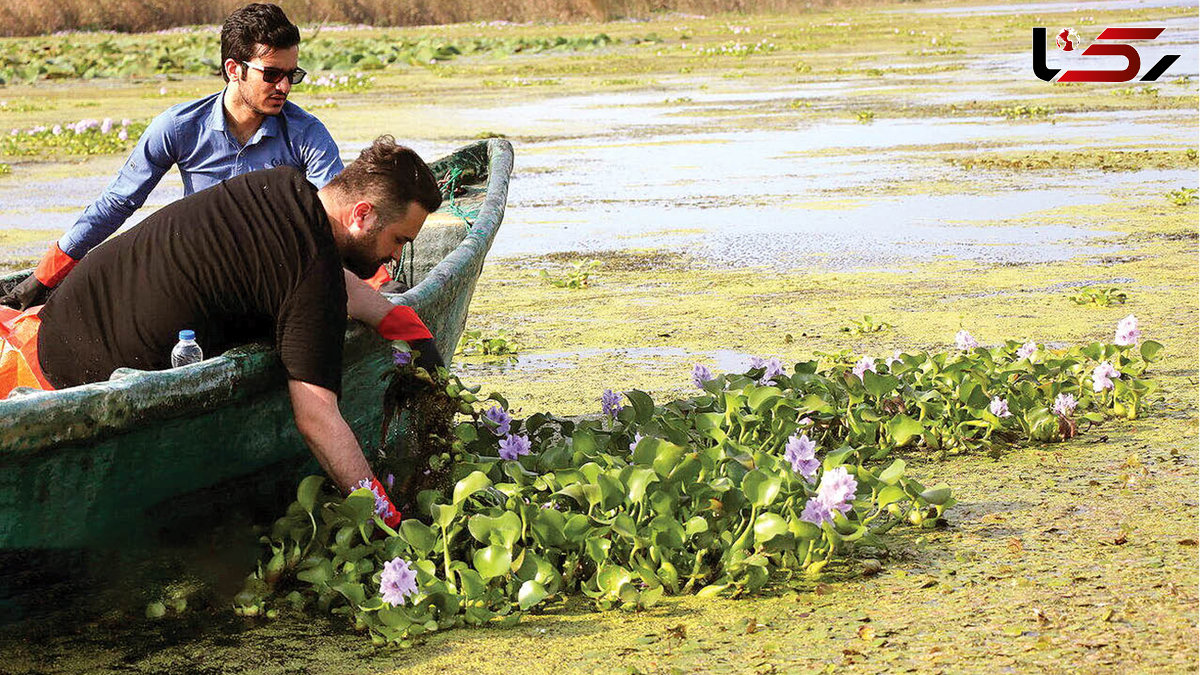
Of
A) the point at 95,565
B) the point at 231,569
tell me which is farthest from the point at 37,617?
the point at 231,569

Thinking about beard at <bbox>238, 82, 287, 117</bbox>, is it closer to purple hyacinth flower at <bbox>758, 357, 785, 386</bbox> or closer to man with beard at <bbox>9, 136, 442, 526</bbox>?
man with beard at <bbox>9, 136, 442, 526</bbox>

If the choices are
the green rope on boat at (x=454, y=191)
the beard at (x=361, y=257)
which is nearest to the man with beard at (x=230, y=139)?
the beard at (x=361, y=257)

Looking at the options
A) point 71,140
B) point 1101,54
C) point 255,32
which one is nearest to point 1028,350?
point 255,32

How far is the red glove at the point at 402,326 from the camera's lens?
428 centimetres

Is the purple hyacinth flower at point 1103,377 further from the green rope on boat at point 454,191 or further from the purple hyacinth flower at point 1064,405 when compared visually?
the green rope on boat at point 454,191

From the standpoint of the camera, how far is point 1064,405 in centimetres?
525

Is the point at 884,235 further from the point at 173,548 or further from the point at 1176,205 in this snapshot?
the point at 173,548

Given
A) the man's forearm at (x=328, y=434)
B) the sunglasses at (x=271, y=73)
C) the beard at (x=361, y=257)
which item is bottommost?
the man's forearm at (x=328, y=434)

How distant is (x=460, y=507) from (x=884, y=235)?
6.52 metres

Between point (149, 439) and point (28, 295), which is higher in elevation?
point (28, 295)

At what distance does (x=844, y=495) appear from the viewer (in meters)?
3.92

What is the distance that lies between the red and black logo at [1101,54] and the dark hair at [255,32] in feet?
52.5

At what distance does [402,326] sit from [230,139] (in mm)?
1356

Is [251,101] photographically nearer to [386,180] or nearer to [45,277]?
[45,277]
